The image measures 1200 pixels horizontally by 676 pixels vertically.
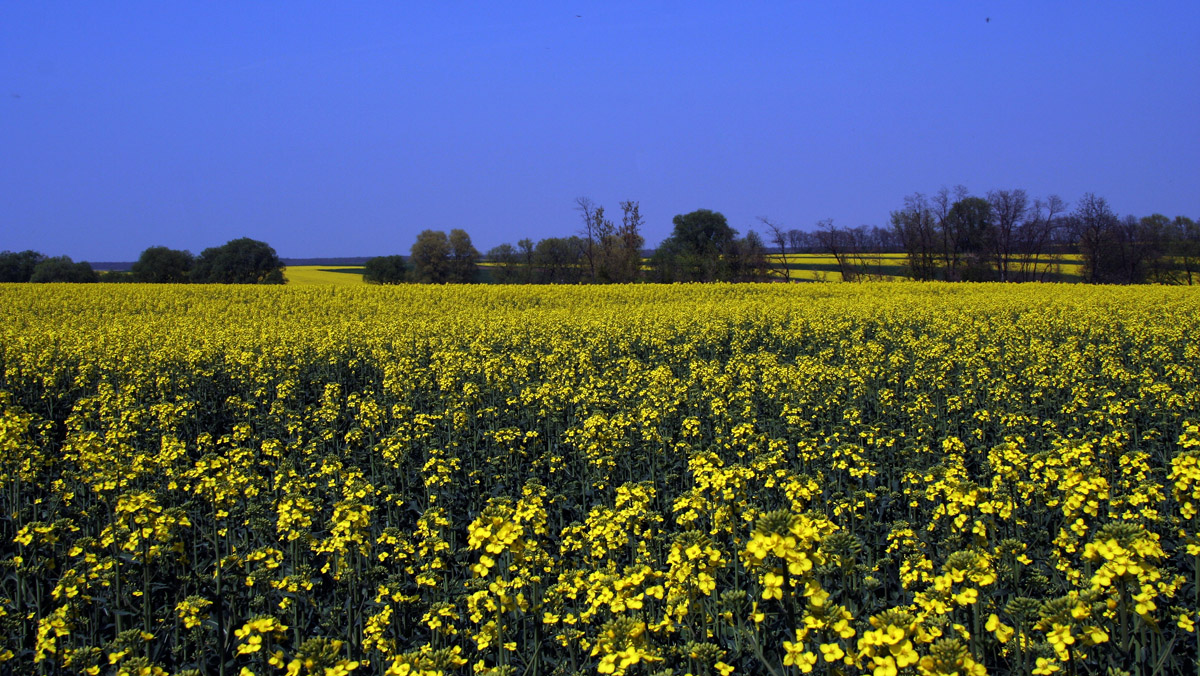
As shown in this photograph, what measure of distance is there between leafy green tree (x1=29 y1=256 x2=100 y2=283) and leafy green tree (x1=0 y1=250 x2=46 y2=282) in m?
1.35

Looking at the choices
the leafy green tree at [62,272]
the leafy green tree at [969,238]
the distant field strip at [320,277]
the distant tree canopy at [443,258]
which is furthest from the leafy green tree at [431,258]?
the leafy green tree at [969,238]

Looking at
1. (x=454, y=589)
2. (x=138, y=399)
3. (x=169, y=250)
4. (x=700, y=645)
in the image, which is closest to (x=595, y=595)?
(x=700, y=645)

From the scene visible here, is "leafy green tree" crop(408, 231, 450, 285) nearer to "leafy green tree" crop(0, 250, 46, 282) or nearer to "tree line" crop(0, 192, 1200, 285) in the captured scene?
"tree line" crop(0, 192, 1200, 285)

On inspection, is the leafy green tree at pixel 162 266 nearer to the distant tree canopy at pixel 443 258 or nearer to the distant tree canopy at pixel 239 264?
the distant tree canopy at pixel 239 264

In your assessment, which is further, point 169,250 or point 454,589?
point 169,250

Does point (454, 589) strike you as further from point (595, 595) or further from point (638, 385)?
point (638, 385)

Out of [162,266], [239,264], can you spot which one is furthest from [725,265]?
[162,266]

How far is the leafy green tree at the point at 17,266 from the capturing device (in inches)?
2670

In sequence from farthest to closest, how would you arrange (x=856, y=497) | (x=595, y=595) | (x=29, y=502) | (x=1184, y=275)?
(x=1184, y=275) < (x=29, y=502) < (x=856, y=497) < (x=595, y=595)

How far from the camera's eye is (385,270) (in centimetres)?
8119

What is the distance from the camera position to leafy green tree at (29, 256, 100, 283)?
65.1 m

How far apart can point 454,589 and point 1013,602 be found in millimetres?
4256

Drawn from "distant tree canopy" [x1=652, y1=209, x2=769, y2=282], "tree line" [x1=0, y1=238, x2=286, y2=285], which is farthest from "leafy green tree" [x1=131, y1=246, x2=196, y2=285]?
"distant tree canopy" [x1=652, y1=209, x2=769, y2=282]

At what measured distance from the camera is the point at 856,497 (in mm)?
6641
